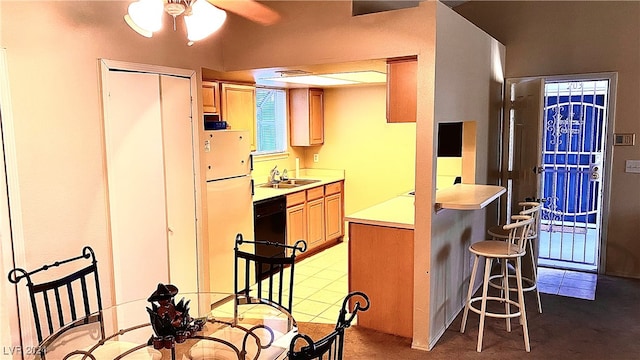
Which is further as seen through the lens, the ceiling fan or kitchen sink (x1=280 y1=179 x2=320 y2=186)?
kitchen sink (x1=280 y1=179 x2=320 y2=186)

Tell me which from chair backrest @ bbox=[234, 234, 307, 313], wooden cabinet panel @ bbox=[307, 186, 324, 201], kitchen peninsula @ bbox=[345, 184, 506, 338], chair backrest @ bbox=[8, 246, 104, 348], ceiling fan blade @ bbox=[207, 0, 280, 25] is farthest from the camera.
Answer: wooden cabinet panel @ bbox=[307, 186, 324, 201]

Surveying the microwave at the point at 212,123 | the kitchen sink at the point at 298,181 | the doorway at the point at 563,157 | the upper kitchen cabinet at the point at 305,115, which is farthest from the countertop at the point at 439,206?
the upper kitchen cabinet at the point at 305,115

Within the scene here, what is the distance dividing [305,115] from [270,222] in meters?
1.73

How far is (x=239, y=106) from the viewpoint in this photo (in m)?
4.75

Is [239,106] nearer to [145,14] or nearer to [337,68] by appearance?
[337,68]

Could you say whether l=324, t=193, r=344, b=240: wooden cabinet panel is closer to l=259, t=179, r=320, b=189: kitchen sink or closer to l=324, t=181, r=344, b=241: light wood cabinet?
l=324, t=181, r=344, b=241: light wood cabinet

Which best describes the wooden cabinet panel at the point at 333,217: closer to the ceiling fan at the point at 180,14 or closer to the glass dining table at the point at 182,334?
the glass dining table at the point at 182,334

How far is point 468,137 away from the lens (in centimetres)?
410

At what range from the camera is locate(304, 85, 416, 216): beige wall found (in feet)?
18.9

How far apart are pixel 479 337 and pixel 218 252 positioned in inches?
85.3

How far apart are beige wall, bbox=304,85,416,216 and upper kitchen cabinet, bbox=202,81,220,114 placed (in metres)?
2.02

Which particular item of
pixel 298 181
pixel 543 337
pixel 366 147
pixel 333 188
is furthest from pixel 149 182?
pixel 366 147

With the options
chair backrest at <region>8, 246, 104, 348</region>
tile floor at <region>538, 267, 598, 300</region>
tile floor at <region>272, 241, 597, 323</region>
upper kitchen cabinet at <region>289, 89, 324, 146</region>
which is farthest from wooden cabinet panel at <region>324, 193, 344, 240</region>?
chair backrest at <region>8, 246, 104, 348</region>

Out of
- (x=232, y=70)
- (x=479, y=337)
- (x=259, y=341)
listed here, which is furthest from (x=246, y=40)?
(x=479, y=337)
